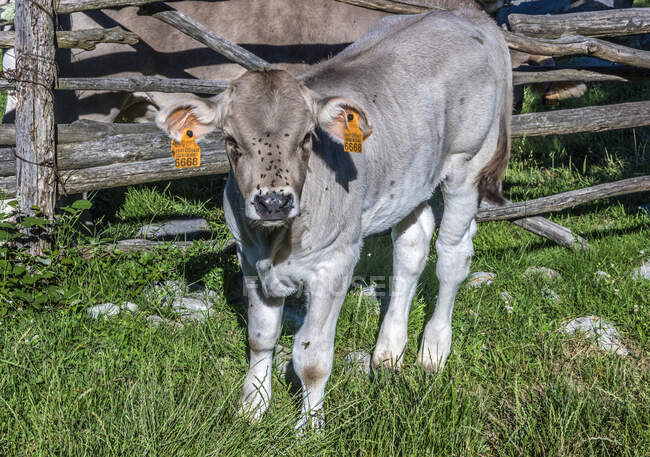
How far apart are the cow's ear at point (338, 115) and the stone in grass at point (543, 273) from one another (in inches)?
97.4

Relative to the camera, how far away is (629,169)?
7.12m

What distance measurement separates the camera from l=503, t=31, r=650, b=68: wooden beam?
5195 millimetres

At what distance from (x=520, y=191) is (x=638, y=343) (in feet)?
9.24

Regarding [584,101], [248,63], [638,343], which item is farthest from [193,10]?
[584,101]

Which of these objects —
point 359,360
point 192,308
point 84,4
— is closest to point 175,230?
point 192,308

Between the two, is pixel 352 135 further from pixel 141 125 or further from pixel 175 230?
pixel 175 230

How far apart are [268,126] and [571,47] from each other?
3.41 metres

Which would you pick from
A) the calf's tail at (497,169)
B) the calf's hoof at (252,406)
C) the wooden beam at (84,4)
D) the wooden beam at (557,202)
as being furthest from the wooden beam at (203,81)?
the calf's hoof at (252,406)

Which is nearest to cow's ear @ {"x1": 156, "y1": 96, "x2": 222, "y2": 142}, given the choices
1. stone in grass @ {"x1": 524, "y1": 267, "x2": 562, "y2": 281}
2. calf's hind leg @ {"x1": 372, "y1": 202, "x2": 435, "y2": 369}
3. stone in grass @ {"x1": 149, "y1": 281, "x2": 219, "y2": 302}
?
stone in grass @ {"x1": 149, "y1": 281, "x2": 219, "y2": 302}

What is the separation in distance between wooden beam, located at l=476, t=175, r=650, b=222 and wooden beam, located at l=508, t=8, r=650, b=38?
4.24 ft

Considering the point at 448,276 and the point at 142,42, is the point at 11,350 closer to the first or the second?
the point at 448,276

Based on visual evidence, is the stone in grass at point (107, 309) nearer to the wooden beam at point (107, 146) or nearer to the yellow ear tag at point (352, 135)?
the wooden beam at point (107, 146)

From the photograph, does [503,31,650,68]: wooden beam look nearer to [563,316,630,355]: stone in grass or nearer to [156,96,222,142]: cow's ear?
[563,316,630,355]: stone in grass

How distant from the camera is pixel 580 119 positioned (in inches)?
224
